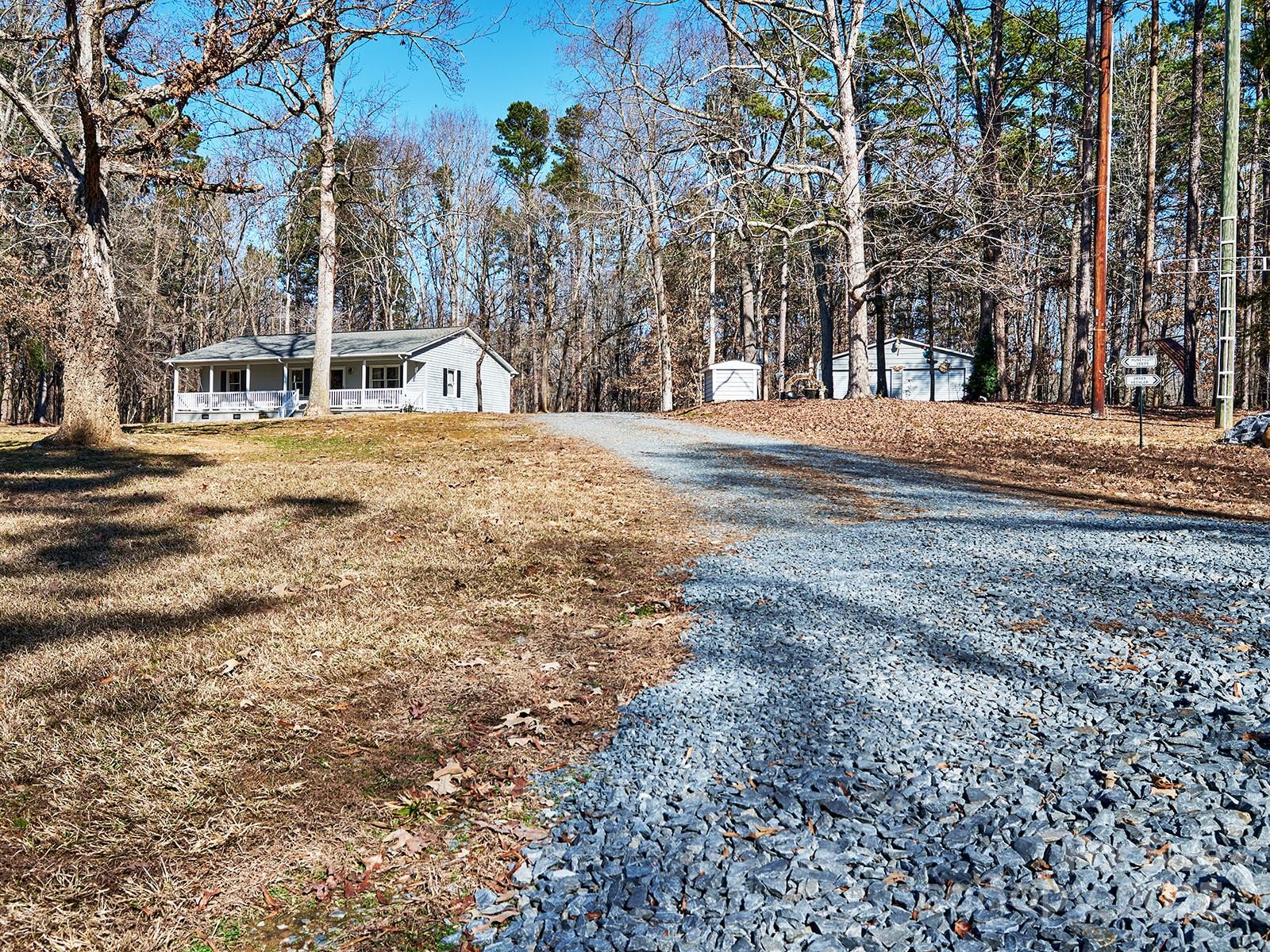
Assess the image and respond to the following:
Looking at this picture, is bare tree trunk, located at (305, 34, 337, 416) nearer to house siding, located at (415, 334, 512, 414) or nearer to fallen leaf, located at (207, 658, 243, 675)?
house siding, located at (415, 334, 512, 414)

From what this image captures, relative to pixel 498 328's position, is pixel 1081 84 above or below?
above

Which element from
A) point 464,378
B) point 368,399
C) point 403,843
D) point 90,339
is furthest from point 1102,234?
point 464,378

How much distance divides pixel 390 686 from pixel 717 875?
181cm

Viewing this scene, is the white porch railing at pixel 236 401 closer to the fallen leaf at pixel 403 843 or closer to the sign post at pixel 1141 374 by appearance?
the sign post at pixel 1141 374

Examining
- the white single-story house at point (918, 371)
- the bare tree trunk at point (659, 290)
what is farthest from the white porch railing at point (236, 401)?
the white single-story house at point (918, 371)

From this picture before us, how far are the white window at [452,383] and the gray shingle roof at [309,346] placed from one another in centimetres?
171

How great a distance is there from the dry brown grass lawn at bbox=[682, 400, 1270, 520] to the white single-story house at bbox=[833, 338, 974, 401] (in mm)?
20759

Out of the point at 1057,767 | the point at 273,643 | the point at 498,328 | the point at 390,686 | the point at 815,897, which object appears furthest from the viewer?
the point at 498,328

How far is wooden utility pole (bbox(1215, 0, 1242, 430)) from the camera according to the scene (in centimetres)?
1305

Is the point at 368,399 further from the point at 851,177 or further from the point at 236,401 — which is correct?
the point at 851,177

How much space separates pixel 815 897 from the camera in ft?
6.26

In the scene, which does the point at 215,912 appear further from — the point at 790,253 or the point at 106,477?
the point at 790,253

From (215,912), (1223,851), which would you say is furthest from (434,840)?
(1223,851)

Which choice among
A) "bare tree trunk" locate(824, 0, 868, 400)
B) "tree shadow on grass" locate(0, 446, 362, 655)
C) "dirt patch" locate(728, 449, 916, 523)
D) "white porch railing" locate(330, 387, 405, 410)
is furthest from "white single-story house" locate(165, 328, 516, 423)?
"dirt patch" locate(728, 449, 916, 523)
